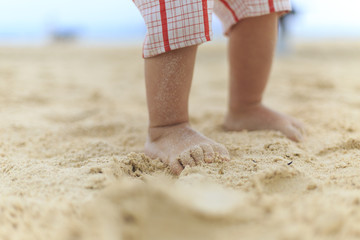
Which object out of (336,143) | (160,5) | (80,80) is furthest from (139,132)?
(80,80)

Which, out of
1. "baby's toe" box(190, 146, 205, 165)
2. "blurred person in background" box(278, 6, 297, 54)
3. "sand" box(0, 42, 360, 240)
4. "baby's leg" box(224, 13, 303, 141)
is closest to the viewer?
"sand" box(0, 42, 360, 240)

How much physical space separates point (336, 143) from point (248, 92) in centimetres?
39

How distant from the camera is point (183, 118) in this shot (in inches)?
41.8

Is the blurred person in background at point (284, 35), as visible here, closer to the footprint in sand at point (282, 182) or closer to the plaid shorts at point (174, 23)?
the plaid shorts at point (174, 23)

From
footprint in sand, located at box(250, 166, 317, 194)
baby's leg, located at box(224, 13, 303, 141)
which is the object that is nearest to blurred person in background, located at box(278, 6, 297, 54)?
baby's leg, located at box(224, 13, 303, 141)

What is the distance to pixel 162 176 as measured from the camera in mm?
894

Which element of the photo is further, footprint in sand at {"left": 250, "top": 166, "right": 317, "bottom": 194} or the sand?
footprint in sand at {"left": 250, "top": 166, "right": 317, "bottom": 194}

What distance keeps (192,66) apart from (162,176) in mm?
346

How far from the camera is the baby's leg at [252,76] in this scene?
1201 millimetres

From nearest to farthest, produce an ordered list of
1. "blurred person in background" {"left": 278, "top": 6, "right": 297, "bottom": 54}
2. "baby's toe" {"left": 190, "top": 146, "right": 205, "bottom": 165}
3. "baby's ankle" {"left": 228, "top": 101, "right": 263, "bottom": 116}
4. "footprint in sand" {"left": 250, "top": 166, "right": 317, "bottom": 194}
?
"footprint in sand" {"left": 250, "top": 166, "right": 317, "bottom": 194}
"baby's toe" {"left": 190, "top": 146, "right": 205, "bottom": 165}
"baby's ankle" {"left": 228, "top": 101, "right": 263, "bottom": 116}
"blurred person in background" {"left": 278, "top": 6, "right": 297, "bottom": 54}

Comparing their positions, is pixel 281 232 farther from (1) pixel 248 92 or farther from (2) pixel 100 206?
(1) pixel 248 92

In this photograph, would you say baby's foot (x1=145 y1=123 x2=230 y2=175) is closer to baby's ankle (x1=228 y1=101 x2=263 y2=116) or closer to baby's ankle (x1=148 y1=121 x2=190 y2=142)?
baby's ankle (x1=148 y1=121 x2=190 y2=142)

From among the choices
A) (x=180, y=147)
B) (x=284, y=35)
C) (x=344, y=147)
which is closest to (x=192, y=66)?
(x=180, y=147)

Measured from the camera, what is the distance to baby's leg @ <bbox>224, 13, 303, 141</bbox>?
1.20 m
